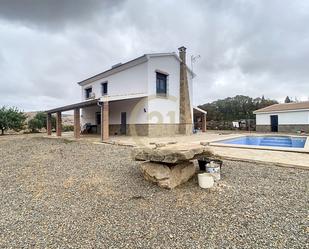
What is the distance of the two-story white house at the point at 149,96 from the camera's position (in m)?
15.6

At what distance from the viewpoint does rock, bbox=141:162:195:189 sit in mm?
4062

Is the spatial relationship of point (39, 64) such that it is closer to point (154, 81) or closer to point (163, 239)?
point (154, 81)

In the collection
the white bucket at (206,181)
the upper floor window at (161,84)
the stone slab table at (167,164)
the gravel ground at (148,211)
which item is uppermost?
the upper floor window at (161,84)

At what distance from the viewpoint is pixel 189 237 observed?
2455 mm

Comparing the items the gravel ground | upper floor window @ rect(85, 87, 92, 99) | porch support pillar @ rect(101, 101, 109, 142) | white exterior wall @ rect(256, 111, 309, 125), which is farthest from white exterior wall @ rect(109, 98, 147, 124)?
white exterior wall @ rect(256, 111, 309, 125)

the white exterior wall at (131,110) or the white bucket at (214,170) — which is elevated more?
the white exterior wall at (131,110)

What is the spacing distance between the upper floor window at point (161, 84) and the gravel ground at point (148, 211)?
40.6 ft

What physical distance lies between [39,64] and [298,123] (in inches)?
1050

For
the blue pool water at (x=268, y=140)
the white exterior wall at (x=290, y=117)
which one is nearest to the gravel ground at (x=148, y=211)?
the blue pool water at (x=268, y=140)

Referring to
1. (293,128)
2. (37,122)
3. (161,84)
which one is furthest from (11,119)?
(293,128)

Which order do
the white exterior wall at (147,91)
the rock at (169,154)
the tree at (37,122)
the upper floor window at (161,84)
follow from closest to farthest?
1. the rock at (169,154)
2. the white exterior wall at (147,91)
3. the upper floor window at (161,84)
4. the tree at (37,122)

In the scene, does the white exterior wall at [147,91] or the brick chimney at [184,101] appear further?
the brick chimney at [184,101]

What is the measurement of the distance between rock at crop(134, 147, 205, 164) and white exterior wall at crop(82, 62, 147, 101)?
1186cm

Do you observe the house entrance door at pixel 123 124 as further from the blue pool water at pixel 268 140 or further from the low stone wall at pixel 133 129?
the blue pool water at pixel 268 140
